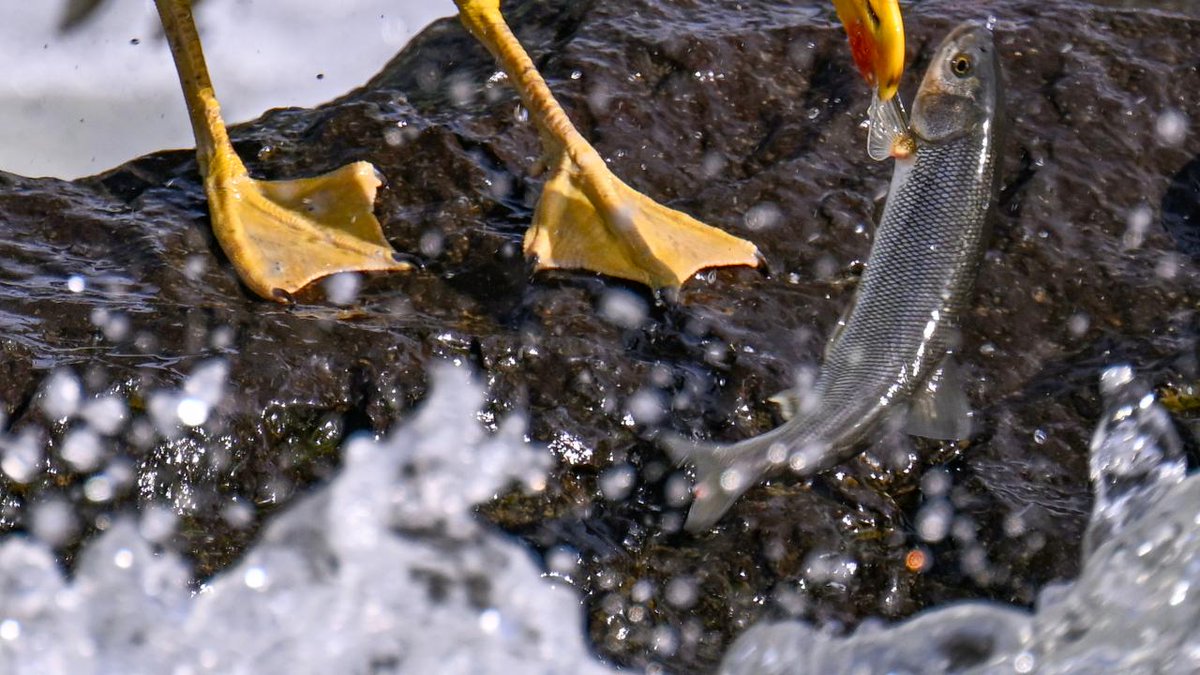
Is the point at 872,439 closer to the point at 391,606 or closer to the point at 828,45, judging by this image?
the point at 391,606

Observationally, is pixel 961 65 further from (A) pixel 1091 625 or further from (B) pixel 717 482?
(A) pixel 1091 625

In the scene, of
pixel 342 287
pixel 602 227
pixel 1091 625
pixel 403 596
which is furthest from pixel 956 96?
pixel 403 596

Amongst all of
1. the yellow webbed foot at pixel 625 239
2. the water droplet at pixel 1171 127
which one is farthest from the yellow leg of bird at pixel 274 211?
the water droplet at pixel 1171 127

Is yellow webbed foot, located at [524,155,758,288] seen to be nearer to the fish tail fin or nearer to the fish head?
the fish head

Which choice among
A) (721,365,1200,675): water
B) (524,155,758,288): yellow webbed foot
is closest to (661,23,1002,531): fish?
(721,365,1200,675): water

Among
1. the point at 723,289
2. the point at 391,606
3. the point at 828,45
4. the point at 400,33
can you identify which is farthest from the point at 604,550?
the point at 400,33

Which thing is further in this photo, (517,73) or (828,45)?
(828,45)
